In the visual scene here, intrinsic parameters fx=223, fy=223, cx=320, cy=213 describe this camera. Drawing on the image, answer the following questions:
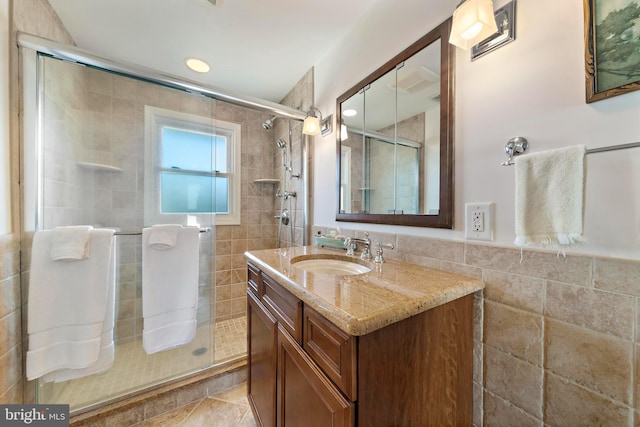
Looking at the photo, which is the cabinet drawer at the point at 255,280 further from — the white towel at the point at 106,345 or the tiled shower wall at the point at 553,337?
the tiled shower wall at the point at 553,337

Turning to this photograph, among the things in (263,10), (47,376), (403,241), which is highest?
(263,10)

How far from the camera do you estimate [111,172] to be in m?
1.50

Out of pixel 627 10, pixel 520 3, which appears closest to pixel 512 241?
pixel 627 10

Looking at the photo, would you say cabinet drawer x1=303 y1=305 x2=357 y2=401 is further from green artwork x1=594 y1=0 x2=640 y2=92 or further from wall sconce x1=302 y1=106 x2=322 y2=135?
wall sconce x1=302 y1=106 x2=322 y2=135

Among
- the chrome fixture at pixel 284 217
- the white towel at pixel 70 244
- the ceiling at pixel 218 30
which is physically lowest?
the white towel at pixel 70 244

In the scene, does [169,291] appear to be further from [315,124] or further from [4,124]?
[315,124]

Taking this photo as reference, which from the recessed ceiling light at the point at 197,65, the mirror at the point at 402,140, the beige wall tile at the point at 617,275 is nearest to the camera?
the beige wall tile at the point at 617,275

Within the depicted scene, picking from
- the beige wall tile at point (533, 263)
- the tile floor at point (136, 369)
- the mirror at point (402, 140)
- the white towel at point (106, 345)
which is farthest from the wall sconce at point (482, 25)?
the tile floor at point (136, 369)

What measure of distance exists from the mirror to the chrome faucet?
0.13 metres

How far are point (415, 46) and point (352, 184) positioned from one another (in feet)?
2.40

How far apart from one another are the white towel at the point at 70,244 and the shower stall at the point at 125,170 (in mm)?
131

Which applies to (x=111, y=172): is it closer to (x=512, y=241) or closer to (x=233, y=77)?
(x=233, y=77)

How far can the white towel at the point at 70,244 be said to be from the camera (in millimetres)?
1065

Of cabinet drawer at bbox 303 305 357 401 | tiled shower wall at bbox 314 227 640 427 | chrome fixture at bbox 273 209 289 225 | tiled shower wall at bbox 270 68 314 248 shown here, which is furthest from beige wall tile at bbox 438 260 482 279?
chrome fixture at bbox 273 209 289 225
